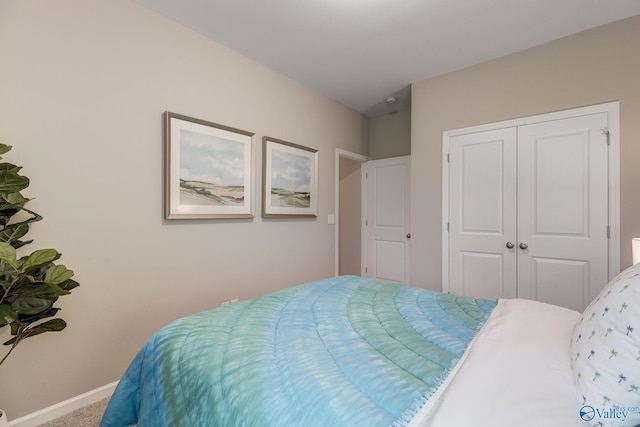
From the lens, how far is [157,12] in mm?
2127

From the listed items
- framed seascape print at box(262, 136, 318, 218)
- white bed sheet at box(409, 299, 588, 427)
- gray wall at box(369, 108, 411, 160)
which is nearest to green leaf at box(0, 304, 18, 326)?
white bed sheet at box(409, 299, 588, 427)

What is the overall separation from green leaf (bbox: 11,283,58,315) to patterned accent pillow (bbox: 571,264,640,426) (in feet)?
6.48

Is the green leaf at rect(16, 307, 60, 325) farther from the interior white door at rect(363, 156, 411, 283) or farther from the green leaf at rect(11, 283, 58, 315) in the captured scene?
the interior white door at rect(363, 156, 411, 283)

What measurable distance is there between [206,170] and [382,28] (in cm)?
178

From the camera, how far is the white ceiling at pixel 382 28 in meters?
2.05

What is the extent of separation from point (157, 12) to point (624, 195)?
3.67 meters

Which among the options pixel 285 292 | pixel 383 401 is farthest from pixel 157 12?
pixel 383 401

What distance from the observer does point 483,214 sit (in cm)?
283

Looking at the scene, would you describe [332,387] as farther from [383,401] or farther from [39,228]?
[39,228]

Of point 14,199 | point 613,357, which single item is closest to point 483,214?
point 613,357

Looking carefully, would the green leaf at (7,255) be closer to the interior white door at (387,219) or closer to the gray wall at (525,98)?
the gray wall at (525,98)

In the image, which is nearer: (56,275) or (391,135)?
(56,275)

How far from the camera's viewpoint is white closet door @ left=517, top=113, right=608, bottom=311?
230 centimetres

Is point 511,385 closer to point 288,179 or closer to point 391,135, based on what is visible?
point 288,179
